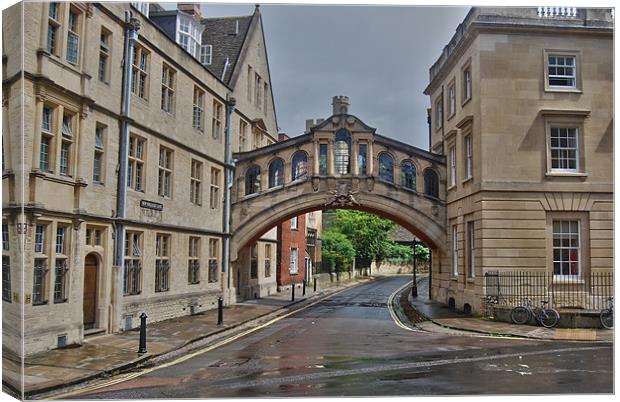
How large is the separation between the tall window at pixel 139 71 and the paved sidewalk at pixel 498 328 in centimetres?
1106

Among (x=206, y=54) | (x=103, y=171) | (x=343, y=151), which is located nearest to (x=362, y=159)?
(x=343, y=151)

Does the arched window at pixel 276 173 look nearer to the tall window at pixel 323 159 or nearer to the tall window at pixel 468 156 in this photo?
the tall window at pixel 323 159

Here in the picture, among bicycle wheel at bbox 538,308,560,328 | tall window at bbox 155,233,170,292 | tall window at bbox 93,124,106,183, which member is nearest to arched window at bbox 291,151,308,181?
tall window at bbox 155,233,170,292

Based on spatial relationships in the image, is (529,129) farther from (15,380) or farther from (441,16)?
(15,380)

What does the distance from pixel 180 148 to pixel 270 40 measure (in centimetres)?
786

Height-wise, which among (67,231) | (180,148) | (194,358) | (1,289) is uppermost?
(180,148)

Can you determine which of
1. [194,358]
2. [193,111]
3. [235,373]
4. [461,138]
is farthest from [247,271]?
[235,373]

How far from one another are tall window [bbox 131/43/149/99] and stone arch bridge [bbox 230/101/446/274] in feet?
23.2

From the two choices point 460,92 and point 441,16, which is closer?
point 441,16

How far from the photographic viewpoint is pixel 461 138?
1988 cm

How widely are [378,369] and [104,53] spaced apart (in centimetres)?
1031

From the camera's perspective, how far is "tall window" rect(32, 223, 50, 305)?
11992mm

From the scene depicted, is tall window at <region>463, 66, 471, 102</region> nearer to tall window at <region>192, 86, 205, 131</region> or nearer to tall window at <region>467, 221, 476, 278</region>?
tall window at <region>467, 221, 476, 278</region>

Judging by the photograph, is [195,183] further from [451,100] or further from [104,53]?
[451,100]
